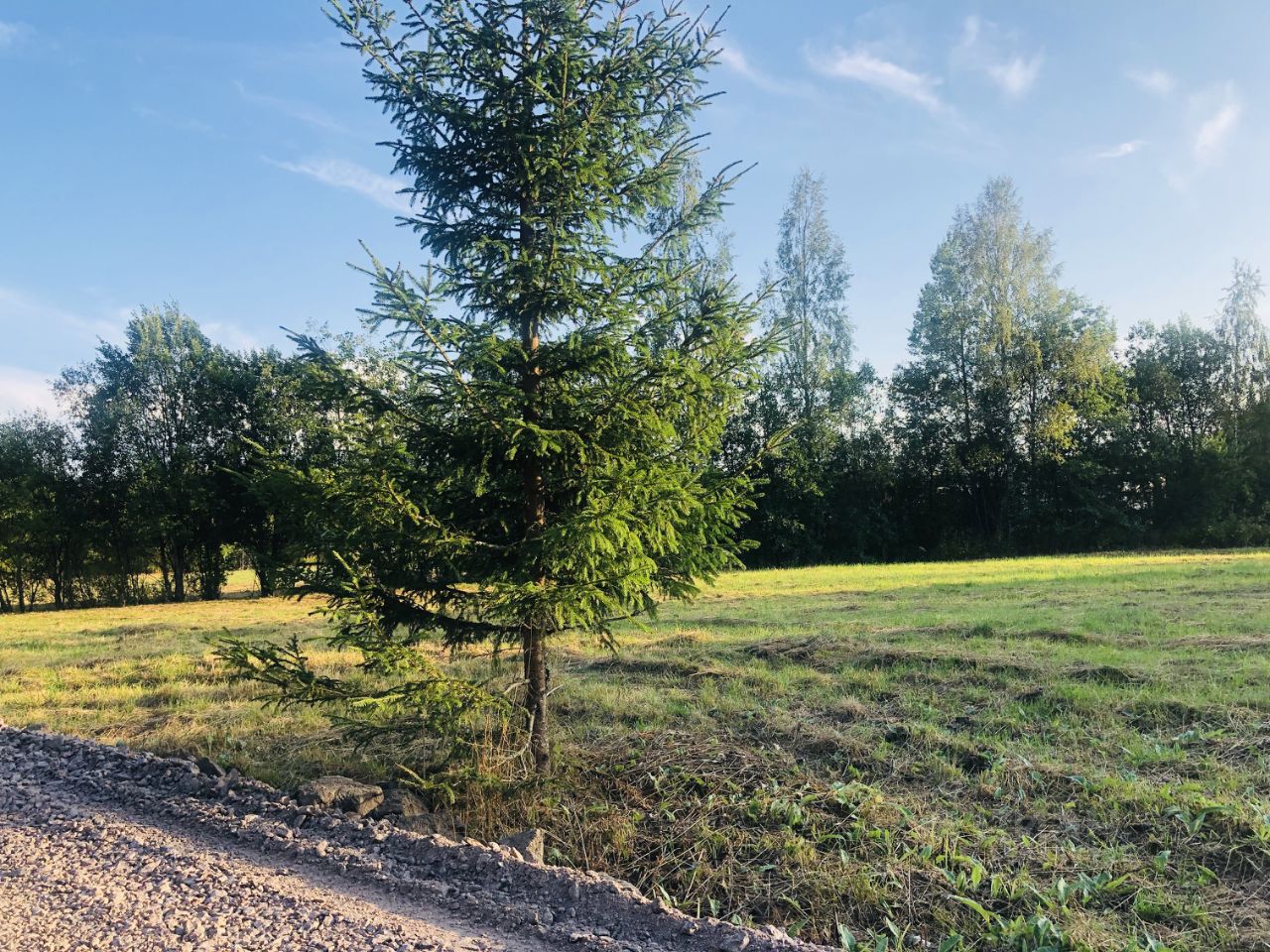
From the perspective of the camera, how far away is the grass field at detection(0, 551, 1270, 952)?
3.47 meters

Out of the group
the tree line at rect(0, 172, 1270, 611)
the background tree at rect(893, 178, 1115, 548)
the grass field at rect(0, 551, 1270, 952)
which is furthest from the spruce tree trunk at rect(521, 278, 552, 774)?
the background tree at rect(893, 178, 1115, 548)

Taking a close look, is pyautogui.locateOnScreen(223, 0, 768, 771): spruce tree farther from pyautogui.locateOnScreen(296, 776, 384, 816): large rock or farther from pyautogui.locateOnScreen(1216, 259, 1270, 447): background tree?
pyautogui.locateOnScreen(1216, 259, 1270, 447): background tree

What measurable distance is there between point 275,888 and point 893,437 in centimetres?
3926

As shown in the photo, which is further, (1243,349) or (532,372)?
(1243,349)

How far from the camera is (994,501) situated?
A: 37.4 metres

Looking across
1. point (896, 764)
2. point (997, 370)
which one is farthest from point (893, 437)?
point (896, 764)

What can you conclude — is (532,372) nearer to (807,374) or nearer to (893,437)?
(807,374)

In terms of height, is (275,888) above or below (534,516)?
below

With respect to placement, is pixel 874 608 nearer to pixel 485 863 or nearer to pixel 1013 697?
pixel 1013 697

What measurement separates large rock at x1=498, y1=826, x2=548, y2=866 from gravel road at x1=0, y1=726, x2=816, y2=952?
130mm

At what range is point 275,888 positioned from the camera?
11.4 feet

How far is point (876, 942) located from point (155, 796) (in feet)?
15.0

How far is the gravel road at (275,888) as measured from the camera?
3.02 meters

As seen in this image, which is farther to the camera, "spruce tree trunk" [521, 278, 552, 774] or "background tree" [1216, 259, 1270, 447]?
"background tree" [1216, 259, 1270, 447]
